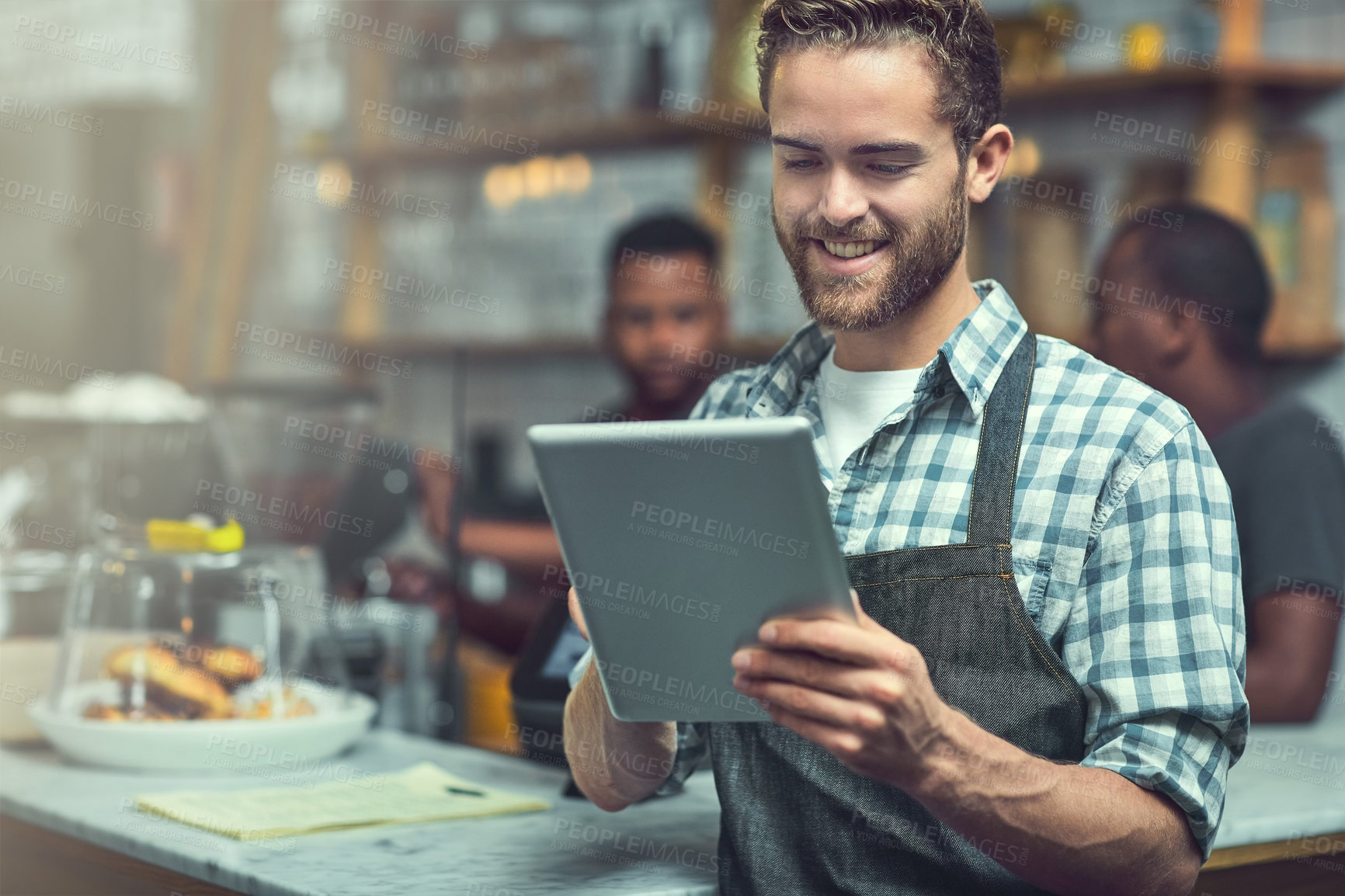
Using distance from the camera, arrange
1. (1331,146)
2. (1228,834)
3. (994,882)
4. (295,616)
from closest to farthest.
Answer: (994,882), (1228,834), (295,616), (1331,146)

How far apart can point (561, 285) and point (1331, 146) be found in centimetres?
189

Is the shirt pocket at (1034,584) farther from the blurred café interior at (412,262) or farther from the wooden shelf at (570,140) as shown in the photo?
the wooden shelf at (570,140)

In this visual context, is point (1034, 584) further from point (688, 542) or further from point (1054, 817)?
point (688, 542)

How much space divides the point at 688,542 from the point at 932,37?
0.51m

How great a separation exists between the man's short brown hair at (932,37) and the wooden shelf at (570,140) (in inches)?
79.2

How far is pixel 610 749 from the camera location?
4.10 feet

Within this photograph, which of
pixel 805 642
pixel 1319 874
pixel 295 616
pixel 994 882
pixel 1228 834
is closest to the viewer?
pixel 805 642

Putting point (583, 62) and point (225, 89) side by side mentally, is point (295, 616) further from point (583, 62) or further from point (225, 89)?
point (225, 89)

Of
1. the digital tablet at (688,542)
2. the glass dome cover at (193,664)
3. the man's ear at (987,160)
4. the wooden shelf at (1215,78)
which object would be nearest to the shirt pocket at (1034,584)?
the digital tablet at (688,542)

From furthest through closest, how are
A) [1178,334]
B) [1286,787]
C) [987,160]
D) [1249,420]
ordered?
[1178,334] < [1249,420] < [1286,787] < [987,160]

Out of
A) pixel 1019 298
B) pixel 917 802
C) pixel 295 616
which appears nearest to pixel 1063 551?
pixel 917 802

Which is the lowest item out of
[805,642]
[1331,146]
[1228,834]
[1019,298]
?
[1228,834]

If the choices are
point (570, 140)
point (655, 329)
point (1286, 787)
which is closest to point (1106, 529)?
point (1286, 787)

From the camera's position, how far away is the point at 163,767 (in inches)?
62.6
